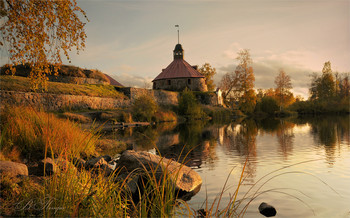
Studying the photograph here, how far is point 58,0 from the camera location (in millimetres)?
7172

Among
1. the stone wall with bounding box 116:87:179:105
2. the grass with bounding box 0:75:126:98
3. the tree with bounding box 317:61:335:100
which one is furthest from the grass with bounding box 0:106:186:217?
the tree with bounding box 317:61:335:100

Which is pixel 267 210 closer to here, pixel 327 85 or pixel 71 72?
pixel 71 72

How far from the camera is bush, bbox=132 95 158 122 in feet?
95.4

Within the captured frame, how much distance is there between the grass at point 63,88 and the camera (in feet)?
70.1

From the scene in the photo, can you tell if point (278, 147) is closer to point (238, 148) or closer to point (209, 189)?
point (238, 148)

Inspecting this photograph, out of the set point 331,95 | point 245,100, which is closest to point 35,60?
point 245,100

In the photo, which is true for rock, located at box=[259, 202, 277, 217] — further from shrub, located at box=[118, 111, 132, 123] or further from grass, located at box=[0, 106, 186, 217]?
shrub, located at box=[118, 111, 132, 123]

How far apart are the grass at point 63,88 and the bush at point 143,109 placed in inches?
183

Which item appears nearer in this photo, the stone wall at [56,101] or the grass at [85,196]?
the grass at [85,196]

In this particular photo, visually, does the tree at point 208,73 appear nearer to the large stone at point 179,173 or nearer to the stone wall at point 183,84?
the stone wall at point 183,84

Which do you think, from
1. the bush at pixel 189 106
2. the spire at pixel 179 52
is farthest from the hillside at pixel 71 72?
the spire at pixel 179 52

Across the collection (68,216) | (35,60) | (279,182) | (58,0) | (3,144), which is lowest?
(279,182)

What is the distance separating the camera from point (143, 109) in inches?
1172

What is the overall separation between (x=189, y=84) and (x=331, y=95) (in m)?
32.4
